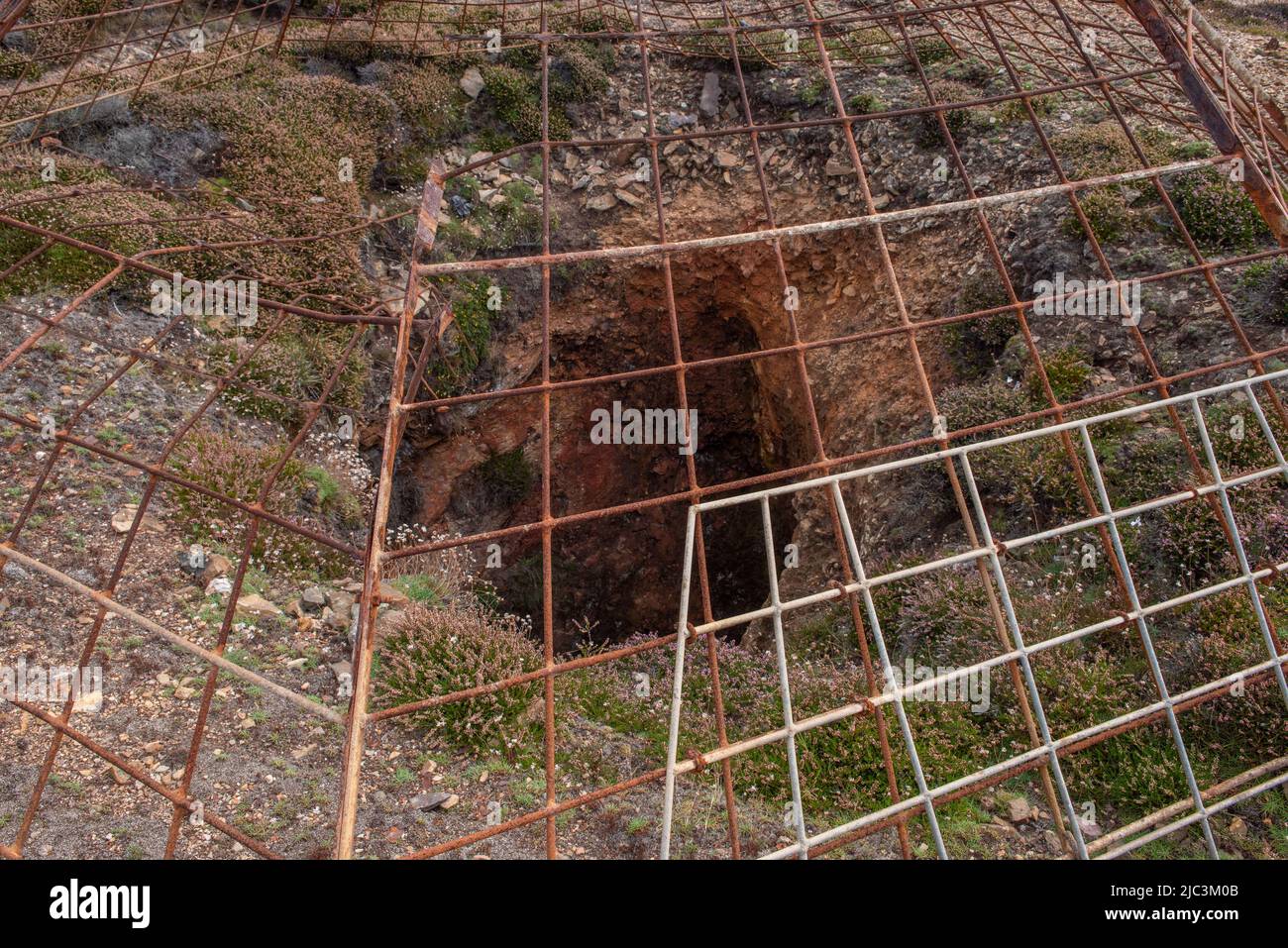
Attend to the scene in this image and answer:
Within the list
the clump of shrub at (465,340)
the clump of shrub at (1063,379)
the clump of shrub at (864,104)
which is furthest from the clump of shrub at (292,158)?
the clump of shrub at (1063,379)

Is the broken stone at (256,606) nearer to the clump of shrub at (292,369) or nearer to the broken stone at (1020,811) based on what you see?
the clump of shrub at (292,369)

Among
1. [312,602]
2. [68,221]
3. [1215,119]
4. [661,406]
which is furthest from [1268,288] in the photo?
[68,221]

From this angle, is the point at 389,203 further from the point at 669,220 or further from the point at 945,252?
the point at 945,252

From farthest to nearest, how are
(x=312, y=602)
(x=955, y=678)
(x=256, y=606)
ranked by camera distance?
1. (x=312, y=602)
2. (x=256, y=606)
3. (x=955, y=678)

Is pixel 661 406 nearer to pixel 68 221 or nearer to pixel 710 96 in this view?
pixel 710 96

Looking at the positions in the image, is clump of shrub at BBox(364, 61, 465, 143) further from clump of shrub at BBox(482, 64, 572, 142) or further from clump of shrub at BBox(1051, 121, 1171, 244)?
clump of shrub at BBox(1051, 121, 1171, 244)

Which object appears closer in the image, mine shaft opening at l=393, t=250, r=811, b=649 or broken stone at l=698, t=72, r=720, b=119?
mine shaft opening at l=393, t=250, r=811, b=649

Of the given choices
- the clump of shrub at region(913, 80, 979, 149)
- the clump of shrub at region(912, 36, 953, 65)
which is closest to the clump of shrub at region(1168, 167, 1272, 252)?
the clump of shrub at region(913, 80, 979, 149)

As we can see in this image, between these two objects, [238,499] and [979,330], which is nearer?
[238,499]

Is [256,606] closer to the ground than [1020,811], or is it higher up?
higher up
